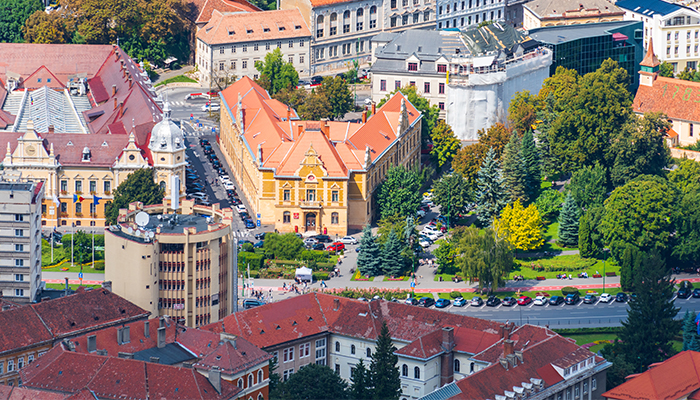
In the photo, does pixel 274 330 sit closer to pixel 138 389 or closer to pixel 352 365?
pixel 352 365

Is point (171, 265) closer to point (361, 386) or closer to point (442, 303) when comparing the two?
point (361, 386)

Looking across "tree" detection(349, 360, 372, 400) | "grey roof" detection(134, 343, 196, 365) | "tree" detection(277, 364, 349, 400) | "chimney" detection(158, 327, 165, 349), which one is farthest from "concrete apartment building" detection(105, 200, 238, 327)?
"tree" detection(349, 360, 372, 400)

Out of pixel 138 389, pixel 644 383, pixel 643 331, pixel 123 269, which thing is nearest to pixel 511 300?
pixel 643 331

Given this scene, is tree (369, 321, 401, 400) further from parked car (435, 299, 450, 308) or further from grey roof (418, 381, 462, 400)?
parked car (435, 299, 450, 308)

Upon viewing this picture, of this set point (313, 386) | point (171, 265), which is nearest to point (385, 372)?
point (313, 386)

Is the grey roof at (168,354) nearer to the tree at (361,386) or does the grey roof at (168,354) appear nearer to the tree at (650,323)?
the tree at (361,386)

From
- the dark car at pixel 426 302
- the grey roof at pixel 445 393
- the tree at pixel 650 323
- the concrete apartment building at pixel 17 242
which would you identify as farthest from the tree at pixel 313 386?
the concrete apartment building at pixel 17 242
